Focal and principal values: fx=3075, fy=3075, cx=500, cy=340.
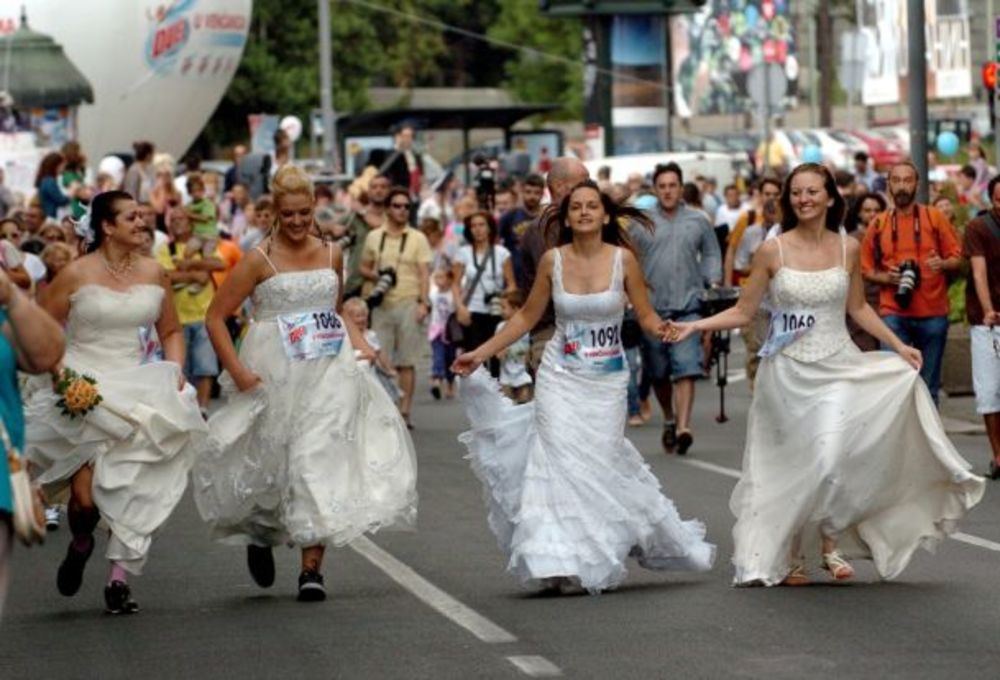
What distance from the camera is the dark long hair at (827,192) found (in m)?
13.3

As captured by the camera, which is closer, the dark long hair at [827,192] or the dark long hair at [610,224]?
the dark long hair at [827,192]

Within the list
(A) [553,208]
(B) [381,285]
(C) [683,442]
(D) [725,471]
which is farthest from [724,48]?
(A) [553,208]

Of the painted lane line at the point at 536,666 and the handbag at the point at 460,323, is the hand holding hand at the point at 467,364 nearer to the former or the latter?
the painted lane line at the point at 536,666

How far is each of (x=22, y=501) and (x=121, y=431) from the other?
471 centimetres

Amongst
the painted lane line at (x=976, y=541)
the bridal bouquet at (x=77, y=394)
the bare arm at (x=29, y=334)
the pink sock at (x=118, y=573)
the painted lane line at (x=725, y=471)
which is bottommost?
the painted lane line at (x=725, y=471)

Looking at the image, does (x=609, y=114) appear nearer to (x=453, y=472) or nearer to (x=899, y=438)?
(x=453, y=472)

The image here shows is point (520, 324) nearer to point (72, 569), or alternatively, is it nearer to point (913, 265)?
point (72, 569)

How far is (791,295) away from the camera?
43.3 ft

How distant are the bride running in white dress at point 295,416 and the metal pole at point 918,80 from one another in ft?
42.2

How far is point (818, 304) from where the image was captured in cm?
1317

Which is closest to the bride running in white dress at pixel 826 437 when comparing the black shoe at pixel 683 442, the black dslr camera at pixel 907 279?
the black dslr camera at pixel 907 279

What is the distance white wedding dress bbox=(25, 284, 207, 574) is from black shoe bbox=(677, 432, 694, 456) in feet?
24.5

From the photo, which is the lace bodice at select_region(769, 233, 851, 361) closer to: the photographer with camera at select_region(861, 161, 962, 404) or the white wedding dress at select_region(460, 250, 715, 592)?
the white wedding dress at select_region(460, 250, 715, 592)

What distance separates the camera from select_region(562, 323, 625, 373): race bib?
43.3ft
